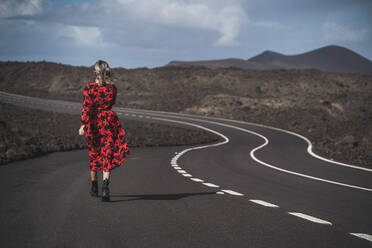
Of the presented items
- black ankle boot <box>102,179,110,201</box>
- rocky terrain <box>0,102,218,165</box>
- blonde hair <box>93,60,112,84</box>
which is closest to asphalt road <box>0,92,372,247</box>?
black ankle boot <box>102,179,110,201</box>

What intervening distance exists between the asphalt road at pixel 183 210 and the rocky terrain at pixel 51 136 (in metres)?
4.69

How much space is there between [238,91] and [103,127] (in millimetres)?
68539

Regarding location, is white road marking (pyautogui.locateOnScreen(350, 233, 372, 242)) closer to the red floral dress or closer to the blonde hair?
the red floral dress

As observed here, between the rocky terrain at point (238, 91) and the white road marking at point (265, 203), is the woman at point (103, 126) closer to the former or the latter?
the white road marking at point (265, 203)

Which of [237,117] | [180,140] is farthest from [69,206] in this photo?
[237,117]

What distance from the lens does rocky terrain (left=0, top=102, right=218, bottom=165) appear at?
59.3 feet

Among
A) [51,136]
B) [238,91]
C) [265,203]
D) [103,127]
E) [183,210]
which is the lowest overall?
[51,136]

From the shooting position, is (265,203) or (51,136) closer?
(265,203)

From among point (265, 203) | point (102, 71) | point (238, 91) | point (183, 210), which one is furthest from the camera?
point (238, 91)

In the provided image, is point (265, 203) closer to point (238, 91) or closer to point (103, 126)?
point (103, 126)

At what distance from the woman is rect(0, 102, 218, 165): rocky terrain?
7.57m

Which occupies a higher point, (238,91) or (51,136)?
(238,91)

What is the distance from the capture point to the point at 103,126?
7949 millimetres

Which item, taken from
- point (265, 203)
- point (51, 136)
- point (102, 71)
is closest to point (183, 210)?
point (265, 203)
